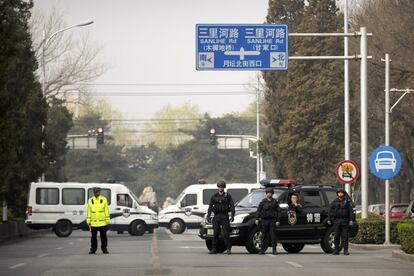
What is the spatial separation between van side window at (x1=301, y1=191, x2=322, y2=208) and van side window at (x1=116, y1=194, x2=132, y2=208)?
20.3 metres

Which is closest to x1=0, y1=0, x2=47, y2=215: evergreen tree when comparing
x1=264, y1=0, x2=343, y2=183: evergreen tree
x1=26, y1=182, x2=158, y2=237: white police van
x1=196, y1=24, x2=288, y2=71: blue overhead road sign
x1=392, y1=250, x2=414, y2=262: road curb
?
x1=26, y1=182, x2=158, y2=237: white police van

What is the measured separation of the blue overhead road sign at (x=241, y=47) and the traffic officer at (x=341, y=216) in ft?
25.7

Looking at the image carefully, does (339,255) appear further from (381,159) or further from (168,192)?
(168,192)

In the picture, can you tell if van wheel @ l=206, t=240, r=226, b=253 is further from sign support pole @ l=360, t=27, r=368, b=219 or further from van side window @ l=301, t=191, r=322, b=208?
sign support pole @ l=360, t=27, r=368, b=219

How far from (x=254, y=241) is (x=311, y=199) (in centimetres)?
229

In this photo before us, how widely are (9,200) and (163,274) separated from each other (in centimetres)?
3078

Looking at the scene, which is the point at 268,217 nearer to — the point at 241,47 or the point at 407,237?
the point at 407,237

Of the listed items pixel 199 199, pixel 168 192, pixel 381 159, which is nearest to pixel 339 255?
pixel 381 159

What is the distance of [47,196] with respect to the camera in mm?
50938

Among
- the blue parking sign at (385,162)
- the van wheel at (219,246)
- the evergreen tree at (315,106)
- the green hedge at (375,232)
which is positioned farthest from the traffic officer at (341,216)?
the evergreen tree at (315,106)

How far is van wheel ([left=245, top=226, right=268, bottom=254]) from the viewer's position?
30.4m

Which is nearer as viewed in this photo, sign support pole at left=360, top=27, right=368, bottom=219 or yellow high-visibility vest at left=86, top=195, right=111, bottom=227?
yellow high-visibility vest at left=86, top=195, right=111, bottom=227

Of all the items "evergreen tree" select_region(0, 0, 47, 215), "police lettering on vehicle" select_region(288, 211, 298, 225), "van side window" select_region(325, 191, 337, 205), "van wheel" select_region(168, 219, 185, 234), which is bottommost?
"van wheel" select_region(168, 219, 185, 234)

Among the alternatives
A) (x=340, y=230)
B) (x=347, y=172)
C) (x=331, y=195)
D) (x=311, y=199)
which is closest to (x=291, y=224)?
(x=311, y=199)
